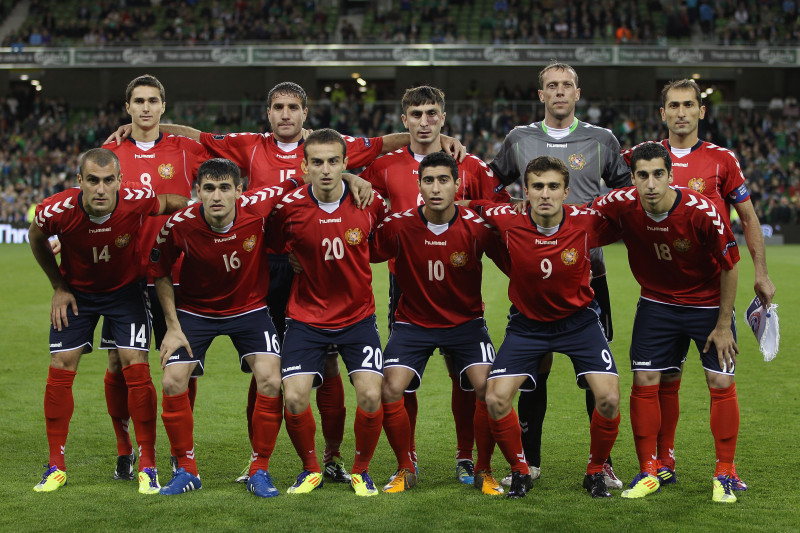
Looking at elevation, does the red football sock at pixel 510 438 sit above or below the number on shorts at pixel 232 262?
below

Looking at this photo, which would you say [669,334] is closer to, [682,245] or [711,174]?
[682,245]

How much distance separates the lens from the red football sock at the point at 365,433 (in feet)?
17.2

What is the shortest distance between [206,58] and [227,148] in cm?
2927

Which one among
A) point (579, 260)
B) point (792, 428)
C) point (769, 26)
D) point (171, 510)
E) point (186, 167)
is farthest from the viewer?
point (769, 26)

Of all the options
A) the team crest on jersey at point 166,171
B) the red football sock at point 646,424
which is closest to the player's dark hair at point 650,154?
the red football sock at point 646,424

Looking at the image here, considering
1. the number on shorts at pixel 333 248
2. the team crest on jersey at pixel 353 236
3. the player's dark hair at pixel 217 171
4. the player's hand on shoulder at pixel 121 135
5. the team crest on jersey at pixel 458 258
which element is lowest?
the team crest on jersey at pixel 458 258

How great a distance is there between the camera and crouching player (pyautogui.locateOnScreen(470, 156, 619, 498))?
5172mm

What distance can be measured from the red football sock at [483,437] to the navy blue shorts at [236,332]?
1.27 meters

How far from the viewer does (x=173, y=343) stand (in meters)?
5.31

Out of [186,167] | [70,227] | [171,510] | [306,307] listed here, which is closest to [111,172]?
[70,227]

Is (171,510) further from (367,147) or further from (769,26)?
(769,26)

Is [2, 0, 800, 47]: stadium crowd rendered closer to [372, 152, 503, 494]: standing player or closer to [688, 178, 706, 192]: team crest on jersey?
[688, 178, 706, 192]: team crest on jersey

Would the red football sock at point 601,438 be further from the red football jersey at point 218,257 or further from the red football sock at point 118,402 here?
the red football sock at point 118,402

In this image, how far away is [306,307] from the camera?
215 inches
